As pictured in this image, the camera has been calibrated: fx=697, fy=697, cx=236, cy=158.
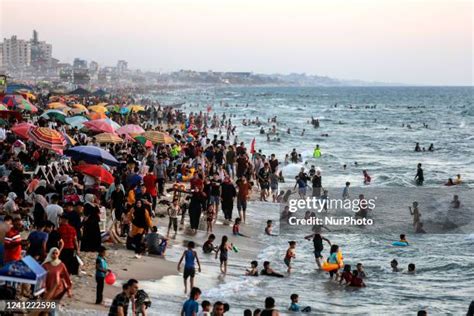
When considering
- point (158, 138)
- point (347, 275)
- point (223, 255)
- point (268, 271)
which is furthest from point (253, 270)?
point (158, 138)

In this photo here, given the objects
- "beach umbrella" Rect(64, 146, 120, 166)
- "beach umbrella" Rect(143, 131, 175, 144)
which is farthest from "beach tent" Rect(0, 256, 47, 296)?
"beach umbrella" Rect(143, 131, 175, 144)

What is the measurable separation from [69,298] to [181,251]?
4.92 meters

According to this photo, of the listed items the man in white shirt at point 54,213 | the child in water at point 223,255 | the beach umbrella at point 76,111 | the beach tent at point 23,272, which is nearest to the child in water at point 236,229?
the child in water at point 223,255

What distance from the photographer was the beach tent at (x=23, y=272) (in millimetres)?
7777

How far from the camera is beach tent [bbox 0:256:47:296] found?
778cm

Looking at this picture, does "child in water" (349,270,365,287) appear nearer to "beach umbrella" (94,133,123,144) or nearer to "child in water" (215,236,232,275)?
"child in water" (215,236,232,275)

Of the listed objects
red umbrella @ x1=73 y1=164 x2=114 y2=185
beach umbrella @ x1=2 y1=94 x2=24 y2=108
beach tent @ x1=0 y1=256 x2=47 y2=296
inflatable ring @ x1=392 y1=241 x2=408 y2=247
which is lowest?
inflatable ring @ x1=392 y1=241 x2=408 y2=247

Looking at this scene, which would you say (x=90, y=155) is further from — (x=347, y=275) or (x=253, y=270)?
(x=347, y=275)

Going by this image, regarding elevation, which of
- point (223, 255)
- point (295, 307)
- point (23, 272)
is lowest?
point (295, 307)

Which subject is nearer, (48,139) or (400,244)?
(48,139)

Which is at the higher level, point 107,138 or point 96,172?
point 107,138

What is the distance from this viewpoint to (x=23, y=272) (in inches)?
309

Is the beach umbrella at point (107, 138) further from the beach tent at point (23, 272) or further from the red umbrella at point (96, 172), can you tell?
the beach tent at point (23, 272)

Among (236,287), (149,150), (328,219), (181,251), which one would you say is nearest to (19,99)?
(149,150)
